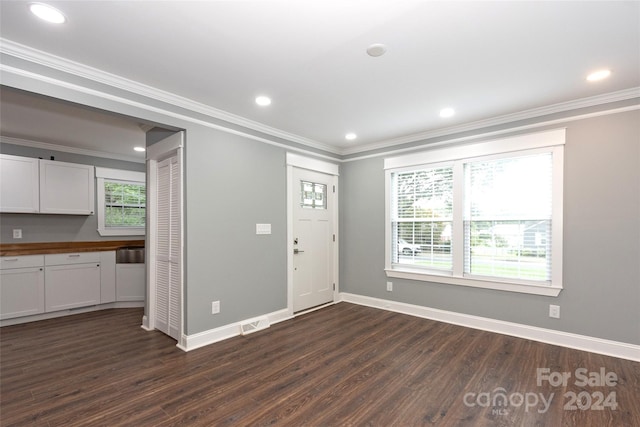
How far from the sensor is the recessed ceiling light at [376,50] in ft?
6.98

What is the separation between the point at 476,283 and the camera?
3.72m

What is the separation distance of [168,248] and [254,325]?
1.40 m

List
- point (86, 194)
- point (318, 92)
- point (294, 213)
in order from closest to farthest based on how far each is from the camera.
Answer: point (318, 92), point (294, 213), point (86, 194)

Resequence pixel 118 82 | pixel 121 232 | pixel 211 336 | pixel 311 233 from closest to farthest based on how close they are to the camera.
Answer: pixel 118 82 → pixel 211 336 → pixel 311 233 → pixel 121 232

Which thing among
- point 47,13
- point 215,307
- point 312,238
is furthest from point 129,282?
point 47,13

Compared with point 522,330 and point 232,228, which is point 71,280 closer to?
point 232,228

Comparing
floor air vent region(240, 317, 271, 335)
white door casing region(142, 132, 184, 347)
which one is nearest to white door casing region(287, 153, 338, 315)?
floor air vent region(240, 317, 271, 335)

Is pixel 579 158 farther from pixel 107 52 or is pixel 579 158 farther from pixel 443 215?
pixel 107 52

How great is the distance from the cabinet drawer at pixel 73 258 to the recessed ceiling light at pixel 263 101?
12.0 ft

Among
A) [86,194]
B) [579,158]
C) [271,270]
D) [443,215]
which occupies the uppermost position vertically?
[579,158]

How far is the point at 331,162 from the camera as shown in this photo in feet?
16.3

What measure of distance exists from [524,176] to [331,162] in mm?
2713

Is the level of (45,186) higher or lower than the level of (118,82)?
lower

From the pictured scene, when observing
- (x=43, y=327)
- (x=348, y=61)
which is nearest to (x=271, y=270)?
(x=348, y=61)
